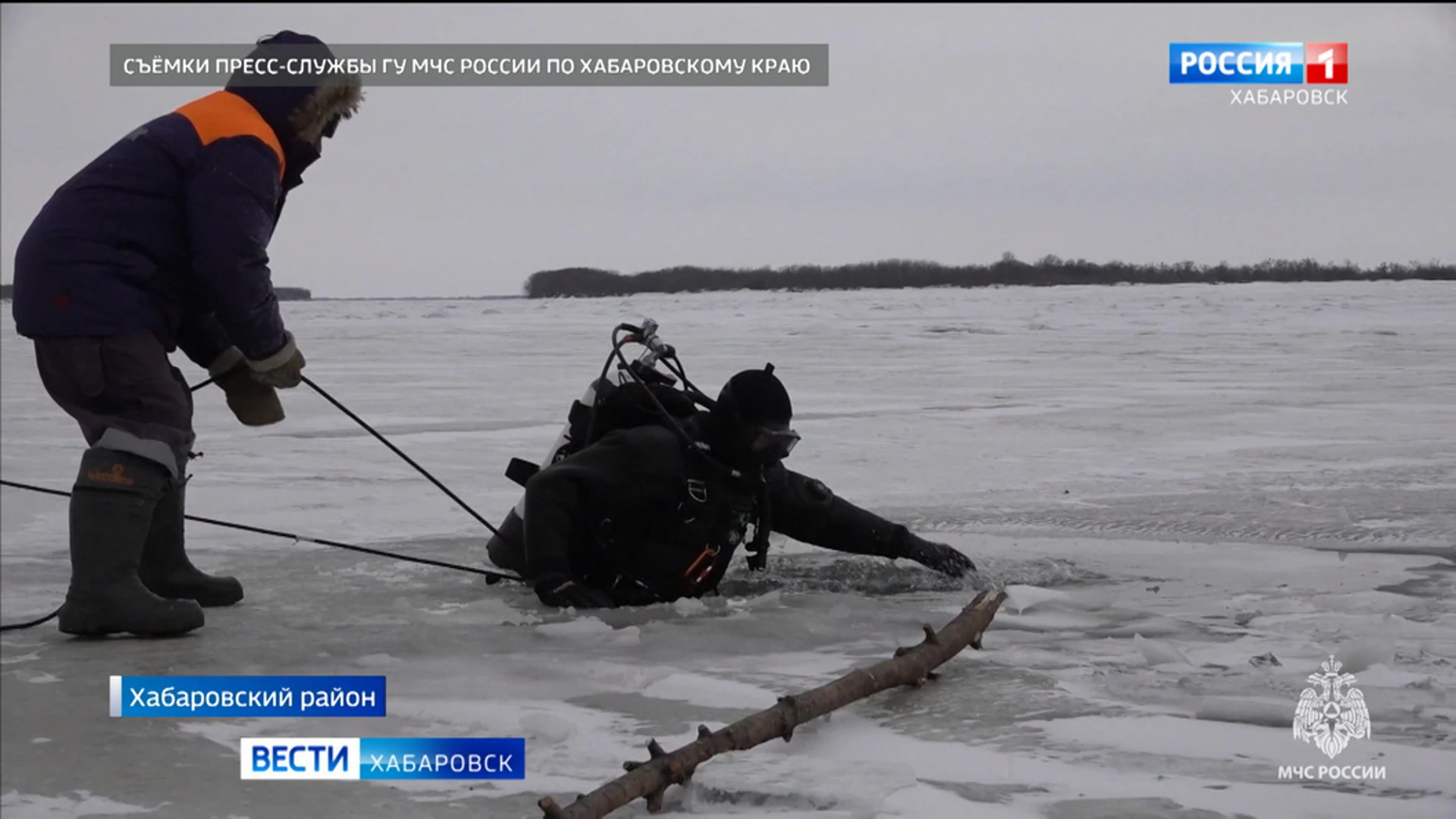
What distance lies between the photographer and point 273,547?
4.77 m

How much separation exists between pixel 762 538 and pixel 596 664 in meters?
0.83

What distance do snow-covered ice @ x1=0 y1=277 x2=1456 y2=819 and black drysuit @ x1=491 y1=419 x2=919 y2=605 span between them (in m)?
0.13

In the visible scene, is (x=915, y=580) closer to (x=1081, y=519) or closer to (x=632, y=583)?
(x=632, y=583)

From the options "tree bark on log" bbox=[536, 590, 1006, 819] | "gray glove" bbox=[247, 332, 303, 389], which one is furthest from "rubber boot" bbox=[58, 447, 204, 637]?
"tree bark on log" bbox=[536, 590, 1006, 819]

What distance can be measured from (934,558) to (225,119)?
7.46 feet

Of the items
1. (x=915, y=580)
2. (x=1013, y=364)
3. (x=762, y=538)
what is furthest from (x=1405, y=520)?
(x=1013, y=364)

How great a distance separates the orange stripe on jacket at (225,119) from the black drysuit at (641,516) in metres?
1.10

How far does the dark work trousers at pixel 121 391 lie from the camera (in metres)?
3.23

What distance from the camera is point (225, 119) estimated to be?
3258 mm

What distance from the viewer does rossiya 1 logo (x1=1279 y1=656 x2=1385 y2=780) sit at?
2207mm

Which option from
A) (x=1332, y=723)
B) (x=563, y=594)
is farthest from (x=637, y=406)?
(x=1332, y=723)

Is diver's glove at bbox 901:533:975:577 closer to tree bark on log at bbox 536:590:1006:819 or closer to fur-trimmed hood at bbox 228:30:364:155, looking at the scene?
tree bark on log at bbox 536:590:1006:819

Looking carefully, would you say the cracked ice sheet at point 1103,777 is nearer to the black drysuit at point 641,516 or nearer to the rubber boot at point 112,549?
the black drysuit at point 641,516

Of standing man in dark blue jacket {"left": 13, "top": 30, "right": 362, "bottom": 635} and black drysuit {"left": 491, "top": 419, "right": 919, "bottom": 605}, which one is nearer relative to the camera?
standing man in dark blue jacket {"left": 13, "top": 30, "right": 362, "bottom": 635}
